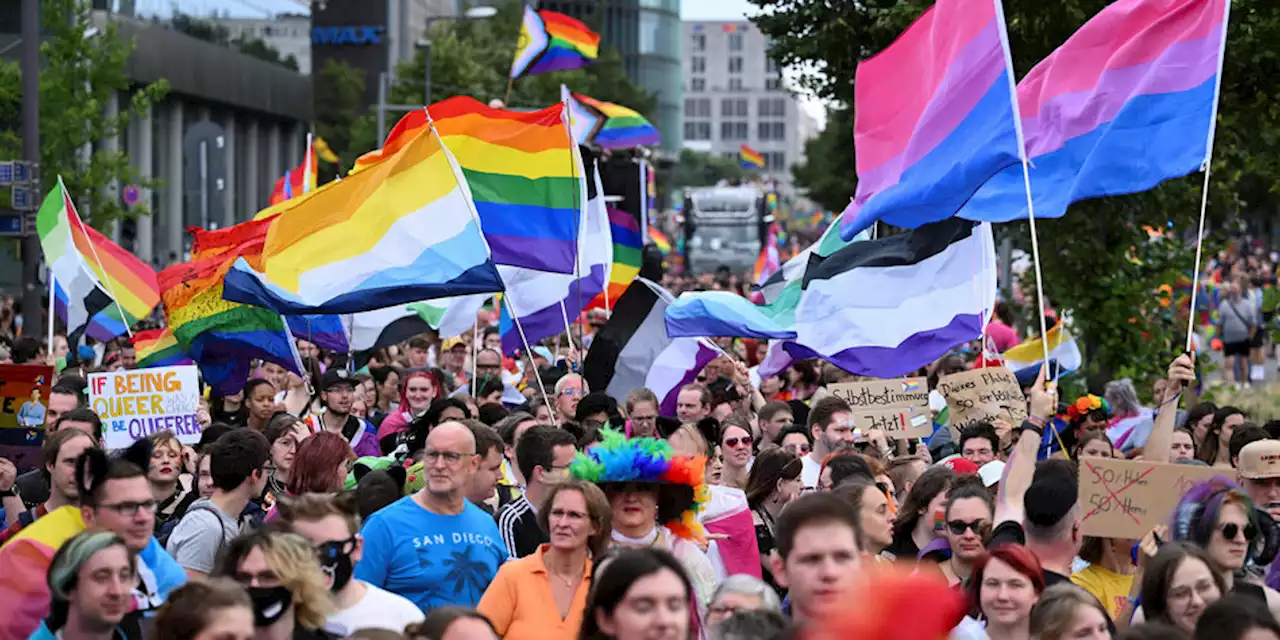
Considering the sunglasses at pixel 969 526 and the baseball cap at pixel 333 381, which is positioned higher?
the baseball cap at pixel 333 381

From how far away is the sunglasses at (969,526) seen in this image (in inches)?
304

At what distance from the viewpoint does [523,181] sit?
13766 mm

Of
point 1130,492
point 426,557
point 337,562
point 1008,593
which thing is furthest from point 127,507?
point 1130,492

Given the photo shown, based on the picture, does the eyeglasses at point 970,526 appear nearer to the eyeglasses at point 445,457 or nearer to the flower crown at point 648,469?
the flower crown at point 648,469

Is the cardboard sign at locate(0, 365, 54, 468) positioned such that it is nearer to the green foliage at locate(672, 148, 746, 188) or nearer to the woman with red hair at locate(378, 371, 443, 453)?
the woman with red hair at locate(378, 371, 443, 453)

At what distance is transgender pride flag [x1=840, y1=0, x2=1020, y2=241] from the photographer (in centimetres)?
1033

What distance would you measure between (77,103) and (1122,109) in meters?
22.0

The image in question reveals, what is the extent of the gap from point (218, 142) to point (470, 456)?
20946 millimetres

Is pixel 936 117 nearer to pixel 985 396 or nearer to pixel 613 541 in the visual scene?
pixel 985 396

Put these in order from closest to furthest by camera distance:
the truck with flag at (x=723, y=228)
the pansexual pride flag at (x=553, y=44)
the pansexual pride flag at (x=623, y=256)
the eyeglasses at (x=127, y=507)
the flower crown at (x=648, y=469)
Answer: the eyeglasses at (x=127, y=507) < the flower crown at (x=648, y=469) < the pansexual pride flag at (x=623, y=256) < the pansexual pride flag at (x=553, y=44) < the truck with flag at (x=723, y=228)

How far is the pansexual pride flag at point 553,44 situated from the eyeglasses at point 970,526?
2634 centimetres

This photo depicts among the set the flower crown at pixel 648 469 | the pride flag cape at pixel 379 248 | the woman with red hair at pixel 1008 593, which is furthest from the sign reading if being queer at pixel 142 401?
the woman with red hair at pixel 1008 593

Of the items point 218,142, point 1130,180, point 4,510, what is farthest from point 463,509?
point 218,142

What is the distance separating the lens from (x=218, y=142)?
27.9m
